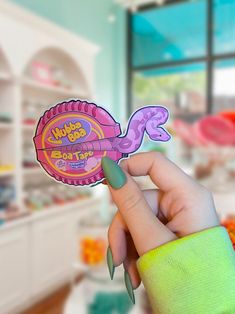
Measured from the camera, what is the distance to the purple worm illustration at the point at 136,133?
35cm

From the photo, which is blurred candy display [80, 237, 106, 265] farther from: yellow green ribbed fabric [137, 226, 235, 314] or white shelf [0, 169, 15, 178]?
yellow green ribbed fabric [137, 226, 235, 314]

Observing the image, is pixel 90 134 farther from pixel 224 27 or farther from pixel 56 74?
pixel 224 27

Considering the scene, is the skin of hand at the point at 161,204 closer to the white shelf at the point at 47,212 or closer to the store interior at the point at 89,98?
the store interior at the point at 89,98

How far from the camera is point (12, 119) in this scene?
2.49m

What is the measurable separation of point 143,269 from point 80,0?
3848mm

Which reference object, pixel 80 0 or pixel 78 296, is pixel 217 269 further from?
pixel 80 0

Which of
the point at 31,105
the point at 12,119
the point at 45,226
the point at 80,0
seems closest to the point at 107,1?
the point at 80,0

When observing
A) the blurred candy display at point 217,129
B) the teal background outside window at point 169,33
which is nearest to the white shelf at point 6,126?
the blurred candy display at point 217,129

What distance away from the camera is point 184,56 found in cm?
430

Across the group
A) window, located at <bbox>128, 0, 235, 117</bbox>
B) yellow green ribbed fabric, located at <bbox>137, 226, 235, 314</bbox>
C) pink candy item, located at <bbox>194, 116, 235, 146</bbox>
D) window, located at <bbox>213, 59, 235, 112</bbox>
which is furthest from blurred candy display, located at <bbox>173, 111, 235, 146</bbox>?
window, located at <bbox>213, 59, 235, 112</bbox>

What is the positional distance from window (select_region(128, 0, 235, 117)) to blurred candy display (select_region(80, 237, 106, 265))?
2.43 meters

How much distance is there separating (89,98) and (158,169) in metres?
1.50

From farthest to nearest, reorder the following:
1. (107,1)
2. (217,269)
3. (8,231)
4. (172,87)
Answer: (172,87)
(107,1)
(8,231)
(217,269)

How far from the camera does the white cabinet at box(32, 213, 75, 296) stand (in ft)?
8.62
